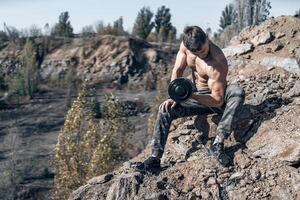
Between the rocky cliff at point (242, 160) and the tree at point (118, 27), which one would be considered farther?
the tree at point (118, 27)

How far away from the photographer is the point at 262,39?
1100cm

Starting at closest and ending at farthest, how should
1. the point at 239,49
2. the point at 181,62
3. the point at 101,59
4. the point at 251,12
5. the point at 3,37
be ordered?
the point at 181,62
the point at 239,49
the point at 251,12
the point at 101,59
the point at 3,37

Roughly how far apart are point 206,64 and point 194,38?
0.52 metres

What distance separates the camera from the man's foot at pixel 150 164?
26.9 ft

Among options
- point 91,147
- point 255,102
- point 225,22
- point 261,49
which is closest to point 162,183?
point 255,102

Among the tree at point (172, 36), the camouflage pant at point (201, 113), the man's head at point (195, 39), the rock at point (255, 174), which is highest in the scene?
the man's head at point (195, 39)

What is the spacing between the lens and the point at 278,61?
10.1 m

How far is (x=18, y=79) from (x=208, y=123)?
150 ft

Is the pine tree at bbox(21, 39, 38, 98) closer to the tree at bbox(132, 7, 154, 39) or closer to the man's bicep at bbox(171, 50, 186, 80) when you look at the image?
the tree at bbox(132, 7, 154, 39)

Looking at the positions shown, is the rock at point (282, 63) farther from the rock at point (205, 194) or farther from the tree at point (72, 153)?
the tree at point (72, 153)

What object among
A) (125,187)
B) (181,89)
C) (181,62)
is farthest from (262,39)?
(125,187)

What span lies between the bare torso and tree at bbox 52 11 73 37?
60320 millimetres

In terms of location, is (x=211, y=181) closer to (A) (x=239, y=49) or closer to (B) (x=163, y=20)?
(A) (x=239, y=49)

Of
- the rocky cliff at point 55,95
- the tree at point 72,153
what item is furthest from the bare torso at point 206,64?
the rocky cliff at point 55,95
